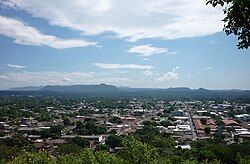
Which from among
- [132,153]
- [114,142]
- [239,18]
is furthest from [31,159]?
[114,142]

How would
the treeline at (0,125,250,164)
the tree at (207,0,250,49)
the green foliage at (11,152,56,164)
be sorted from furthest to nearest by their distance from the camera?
the treeline at (0,125,250,164)
the green foliage at (11,152,56,164)
the tree at (207,0,250,49)

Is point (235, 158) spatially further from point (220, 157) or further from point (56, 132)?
point (56, 132)

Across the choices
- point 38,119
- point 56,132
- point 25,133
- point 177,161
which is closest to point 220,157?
point 177,161

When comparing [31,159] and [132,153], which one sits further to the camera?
[132,153]

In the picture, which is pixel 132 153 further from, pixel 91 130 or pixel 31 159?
pixel 91 130

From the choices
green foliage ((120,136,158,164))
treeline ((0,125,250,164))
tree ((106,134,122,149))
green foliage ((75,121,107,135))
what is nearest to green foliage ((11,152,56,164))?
treeline ((0,125,250,164))

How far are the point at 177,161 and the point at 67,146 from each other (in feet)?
35.4

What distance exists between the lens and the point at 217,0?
4750mm

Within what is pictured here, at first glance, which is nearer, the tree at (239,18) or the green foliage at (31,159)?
the tree at (239,18)

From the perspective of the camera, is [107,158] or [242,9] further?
[107,158]

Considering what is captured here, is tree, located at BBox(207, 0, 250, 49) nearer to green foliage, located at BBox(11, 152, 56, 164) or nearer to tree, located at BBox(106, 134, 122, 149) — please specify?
green foliage, located at BBox(11, 152, 56, 164)

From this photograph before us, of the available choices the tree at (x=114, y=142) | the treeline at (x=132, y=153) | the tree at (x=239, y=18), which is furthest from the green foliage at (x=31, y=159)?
the tree at (x=114, y=142)

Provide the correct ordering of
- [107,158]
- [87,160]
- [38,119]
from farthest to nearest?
[38,119], [107,158], [87,160]

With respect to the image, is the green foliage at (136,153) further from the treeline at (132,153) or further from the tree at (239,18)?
the tree at (239,18)
